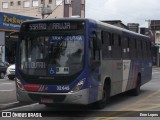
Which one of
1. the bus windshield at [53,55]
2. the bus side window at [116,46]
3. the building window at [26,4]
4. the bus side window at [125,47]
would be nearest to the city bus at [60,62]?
the bus windshield at [53,55]

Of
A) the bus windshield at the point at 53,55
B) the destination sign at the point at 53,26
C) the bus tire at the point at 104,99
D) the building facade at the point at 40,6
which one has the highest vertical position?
the building facade at the point at 40,6

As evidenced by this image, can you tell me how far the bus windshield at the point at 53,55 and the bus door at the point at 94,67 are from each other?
15.7 inches

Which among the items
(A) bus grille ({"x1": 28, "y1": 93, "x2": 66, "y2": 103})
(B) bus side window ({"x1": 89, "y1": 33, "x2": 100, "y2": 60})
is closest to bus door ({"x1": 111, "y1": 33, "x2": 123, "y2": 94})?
(B) bus side window ({"x1": 89, "y1": 33, "x2": 100, "y2": 60})

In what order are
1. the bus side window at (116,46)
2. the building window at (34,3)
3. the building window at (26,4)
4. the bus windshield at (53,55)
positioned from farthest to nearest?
the building window at (26,4) < the building window at (34,3) < the bus side window at (116,46) < the bus windshield at (53,55)

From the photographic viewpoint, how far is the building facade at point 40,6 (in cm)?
9738

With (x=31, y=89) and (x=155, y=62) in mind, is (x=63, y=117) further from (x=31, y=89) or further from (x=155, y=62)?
(x=155, y=62)

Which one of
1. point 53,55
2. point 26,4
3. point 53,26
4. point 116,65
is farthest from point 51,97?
point 26,4

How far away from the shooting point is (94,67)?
12797mm

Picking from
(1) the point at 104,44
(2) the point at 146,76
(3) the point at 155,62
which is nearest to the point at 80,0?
(3) the point at 155,62

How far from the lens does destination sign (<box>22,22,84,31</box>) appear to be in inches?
490

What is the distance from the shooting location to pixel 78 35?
12.3m

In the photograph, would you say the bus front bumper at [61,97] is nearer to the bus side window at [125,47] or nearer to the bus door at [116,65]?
the bus door at [116,65]

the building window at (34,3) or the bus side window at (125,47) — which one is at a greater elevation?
the building window at (34,3)

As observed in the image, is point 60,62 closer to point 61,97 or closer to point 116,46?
point 61,97
